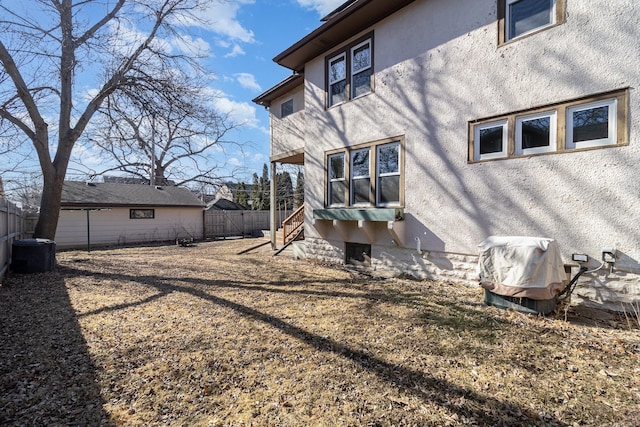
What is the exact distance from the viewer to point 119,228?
16.6 m

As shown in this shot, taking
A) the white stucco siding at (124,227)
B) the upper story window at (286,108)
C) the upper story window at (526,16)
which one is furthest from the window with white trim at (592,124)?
the white stucco siding at (124,227)

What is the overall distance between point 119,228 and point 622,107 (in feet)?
64.8

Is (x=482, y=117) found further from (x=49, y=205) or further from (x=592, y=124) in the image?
(x=49, y=205)

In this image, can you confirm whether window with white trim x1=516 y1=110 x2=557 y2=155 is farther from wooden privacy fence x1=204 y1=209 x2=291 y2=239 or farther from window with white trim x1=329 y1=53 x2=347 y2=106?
wooden privacy fence x1=204 y1=209 x2=291 y2=239

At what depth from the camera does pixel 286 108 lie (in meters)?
11.2

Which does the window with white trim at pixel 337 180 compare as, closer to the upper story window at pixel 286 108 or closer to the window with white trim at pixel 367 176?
the window with white trim at pixel 367 176

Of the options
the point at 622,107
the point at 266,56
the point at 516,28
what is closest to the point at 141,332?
the point at 622,107

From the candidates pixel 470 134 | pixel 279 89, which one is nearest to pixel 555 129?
pixel 470 134

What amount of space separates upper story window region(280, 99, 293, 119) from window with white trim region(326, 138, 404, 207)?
3313 mm

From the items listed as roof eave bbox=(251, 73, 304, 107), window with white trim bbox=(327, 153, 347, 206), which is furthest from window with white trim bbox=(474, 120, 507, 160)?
roof eave bbox=(251, 73, 304, 107)

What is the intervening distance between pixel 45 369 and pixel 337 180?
6.88 meters

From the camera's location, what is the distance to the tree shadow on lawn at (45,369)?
2400 millimetres

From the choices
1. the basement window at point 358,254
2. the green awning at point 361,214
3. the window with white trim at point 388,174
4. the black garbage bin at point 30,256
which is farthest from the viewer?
the basement window at point 358,254

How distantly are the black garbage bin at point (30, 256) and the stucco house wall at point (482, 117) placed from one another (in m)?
7.38
